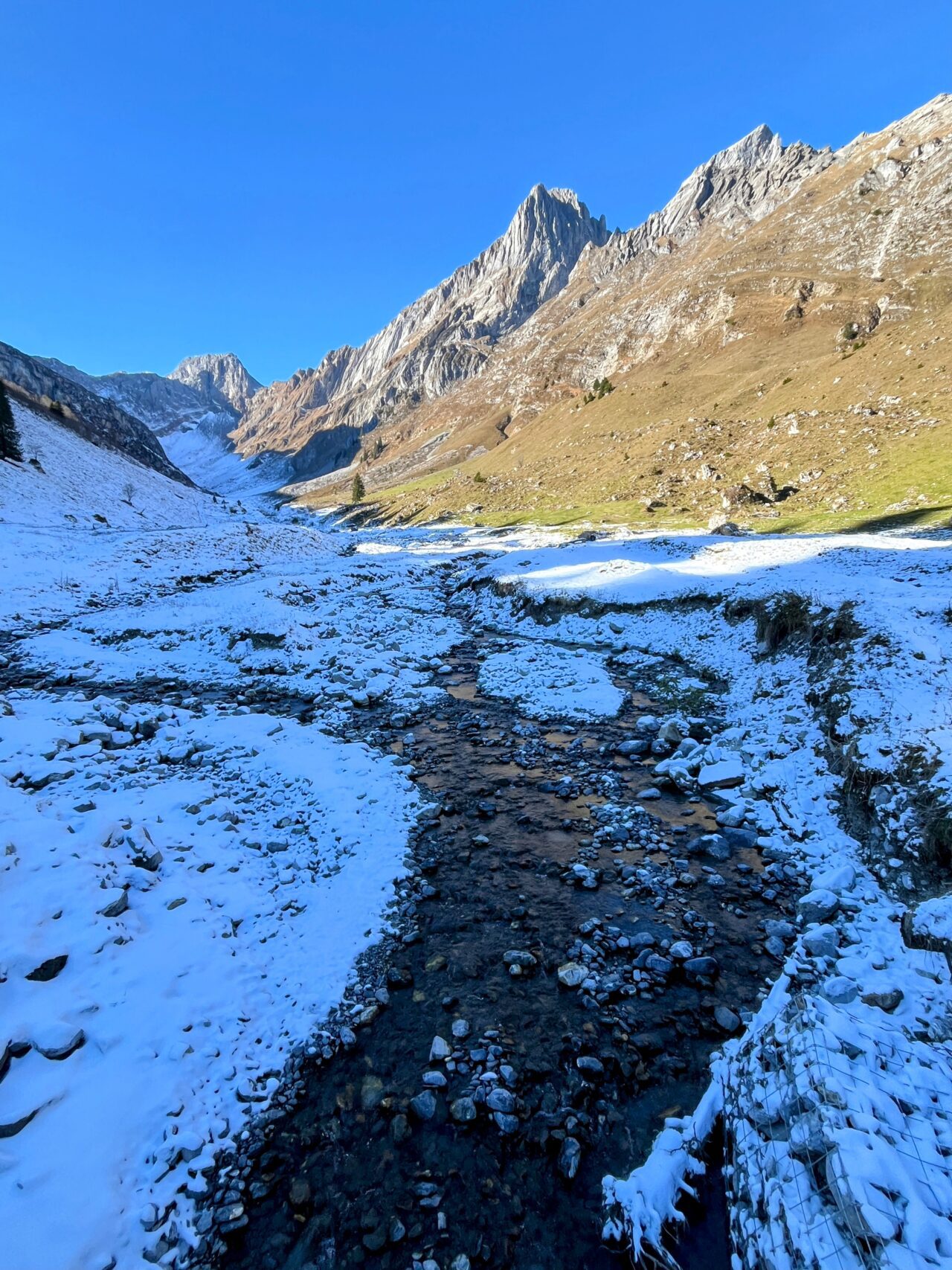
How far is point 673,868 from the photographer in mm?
10031

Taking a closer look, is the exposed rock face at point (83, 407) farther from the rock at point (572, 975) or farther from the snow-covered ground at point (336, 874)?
the rock at point (572, 975)

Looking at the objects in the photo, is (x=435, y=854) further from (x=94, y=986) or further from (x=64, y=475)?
(x=64, y=475)

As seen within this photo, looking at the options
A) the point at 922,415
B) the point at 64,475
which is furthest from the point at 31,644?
the point at 922,415

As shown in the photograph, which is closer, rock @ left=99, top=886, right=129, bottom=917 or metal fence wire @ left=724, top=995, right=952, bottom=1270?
metal fence wire @ left=724, top=995, right=952, bottom=1270

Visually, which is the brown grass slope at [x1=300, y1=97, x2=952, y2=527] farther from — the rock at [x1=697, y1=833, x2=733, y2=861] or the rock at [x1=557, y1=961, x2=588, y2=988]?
the rock at [x1=557, y1=961, x2=588, y2=988]

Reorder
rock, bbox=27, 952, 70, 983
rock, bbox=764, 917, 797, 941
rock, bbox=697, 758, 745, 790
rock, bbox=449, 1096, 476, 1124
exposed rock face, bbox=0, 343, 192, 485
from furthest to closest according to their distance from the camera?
exposed rock face, bbox=0, 343, 192, 485
rock, bbox=697, 758, 745, 790
rock, bbox=764, 917, 797, 941
rock, bbox=27, 952, 70, 983
rock, bbox=449, 1096, 476, 1124

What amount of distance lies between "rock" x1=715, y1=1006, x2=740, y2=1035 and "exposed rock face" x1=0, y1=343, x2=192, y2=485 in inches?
4049

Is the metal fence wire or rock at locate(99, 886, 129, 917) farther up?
rock at locate(99, 886, 129, 917)

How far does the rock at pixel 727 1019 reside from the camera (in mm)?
7039

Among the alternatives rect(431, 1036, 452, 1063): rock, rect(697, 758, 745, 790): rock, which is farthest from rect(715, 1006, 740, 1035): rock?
rect(697, 758, 745, 790): rock

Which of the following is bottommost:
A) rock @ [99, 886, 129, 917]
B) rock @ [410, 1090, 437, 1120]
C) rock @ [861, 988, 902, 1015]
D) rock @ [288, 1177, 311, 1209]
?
rock @ [410, 1090, 437, 1120]

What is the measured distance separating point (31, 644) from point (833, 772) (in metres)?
28.0

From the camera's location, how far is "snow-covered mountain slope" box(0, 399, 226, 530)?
47.1 m

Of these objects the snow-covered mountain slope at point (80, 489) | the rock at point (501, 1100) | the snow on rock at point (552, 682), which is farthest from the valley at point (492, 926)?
the snow-covered mountain slope at point (80, 489)
